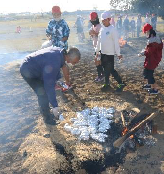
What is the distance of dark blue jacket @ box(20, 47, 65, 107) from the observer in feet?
11.6

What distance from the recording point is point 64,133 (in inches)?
169

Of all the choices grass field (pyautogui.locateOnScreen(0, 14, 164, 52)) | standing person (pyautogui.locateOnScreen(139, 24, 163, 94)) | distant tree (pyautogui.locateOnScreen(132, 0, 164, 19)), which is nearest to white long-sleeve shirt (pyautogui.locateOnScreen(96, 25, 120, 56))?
standing person (pyautogui.locateOnScreen(139, 24, 163, 94))

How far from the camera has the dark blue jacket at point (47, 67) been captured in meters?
3.52

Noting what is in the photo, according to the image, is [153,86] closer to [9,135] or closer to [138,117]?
[138,117]

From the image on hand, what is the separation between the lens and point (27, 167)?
11.5 ft

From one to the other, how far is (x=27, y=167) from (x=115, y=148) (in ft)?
4.88

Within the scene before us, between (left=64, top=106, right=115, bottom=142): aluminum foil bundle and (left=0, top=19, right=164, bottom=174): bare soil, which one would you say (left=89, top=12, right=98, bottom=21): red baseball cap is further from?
(left=64, top=106, right=115, bottom=142): aluminum foil bundle

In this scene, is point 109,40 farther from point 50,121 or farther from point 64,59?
point 50,121

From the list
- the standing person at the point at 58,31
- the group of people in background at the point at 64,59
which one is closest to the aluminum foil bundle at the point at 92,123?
the group of people in background at the point at 64,59

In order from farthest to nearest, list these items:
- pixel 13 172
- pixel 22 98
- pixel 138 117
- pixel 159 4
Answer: pixel 159 4 → pixel 22 98 → pixel 138 117 → pixel 13 172

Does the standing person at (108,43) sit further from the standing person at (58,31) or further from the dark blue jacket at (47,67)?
the dark blue jacket at (47,67)

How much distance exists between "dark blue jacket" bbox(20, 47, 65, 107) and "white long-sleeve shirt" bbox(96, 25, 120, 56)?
2.09 meters

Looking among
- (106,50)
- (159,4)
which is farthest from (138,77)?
(159,4)

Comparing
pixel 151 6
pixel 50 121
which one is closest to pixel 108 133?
pixel 50 121
